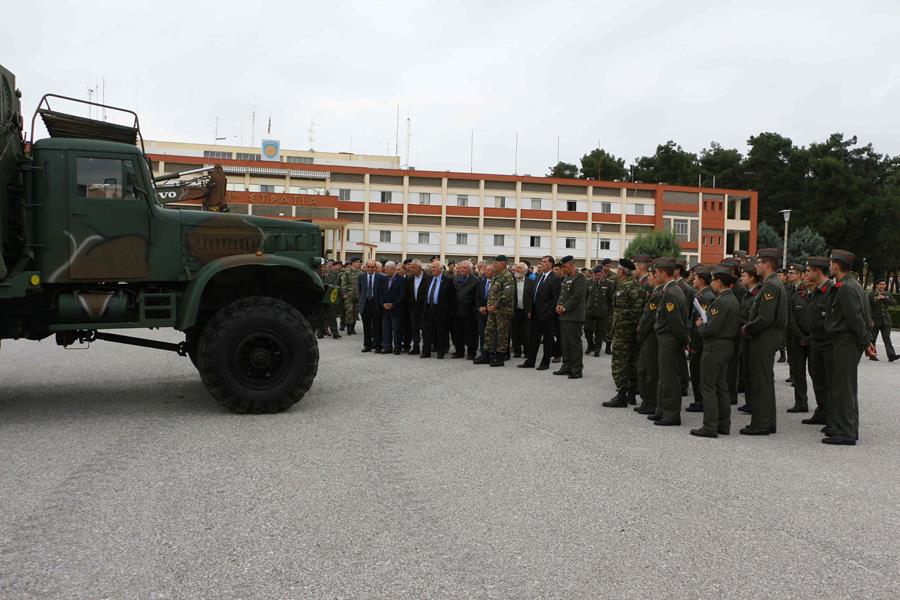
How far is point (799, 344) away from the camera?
9766mm

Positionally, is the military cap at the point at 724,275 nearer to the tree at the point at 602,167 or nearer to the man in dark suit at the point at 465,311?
the man in dark suit at the point at 465,311

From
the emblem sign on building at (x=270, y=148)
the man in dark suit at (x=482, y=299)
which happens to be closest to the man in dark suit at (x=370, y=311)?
the man in dark suit at (x=482, y=299)

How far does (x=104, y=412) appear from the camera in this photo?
7844mm

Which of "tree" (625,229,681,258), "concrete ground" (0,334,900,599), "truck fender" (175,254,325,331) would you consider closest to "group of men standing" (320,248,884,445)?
"concrete ground" (0,334,900,599)

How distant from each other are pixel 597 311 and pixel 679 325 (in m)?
7.61

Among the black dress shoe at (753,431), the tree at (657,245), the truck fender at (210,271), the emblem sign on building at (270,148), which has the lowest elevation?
the black dress shoe at (753,431)

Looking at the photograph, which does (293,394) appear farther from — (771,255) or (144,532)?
(771,255)

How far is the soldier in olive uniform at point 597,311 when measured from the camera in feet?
50.2

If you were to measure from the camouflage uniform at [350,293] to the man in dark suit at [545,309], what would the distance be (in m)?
6.10

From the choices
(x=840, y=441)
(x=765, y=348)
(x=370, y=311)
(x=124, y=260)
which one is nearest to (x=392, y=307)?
(x=370, y=311)

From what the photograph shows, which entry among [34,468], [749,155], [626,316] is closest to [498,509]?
[34,468]

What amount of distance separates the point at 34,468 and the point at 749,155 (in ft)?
277

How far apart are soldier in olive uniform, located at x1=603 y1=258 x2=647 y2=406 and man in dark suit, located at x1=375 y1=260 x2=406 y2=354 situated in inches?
232

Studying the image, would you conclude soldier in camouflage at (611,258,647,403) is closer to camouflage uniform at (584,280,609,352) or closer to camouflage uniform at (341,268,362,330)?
camouflage uniform at (584,280,609,352)
